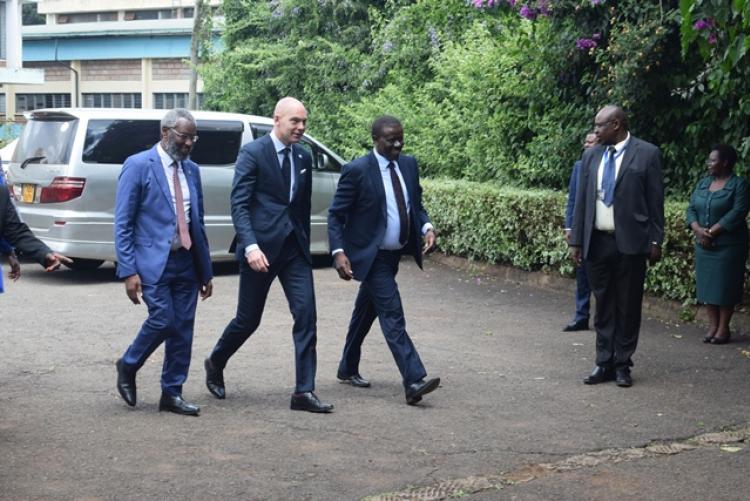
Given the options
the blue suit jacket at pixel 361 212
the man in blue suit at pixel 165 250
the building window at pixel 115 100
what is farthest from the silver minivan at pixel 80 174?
the building window at pixel 115 100

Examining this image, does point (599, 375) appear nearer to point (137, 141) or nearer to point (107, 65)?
point (137, 141)

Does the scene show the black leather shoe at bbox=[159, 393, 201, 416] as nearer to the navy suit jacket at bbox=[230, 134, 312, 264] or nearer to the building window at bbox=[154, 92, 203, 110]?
the navy suit jacket at bbox=[230, 134, 312, 264]

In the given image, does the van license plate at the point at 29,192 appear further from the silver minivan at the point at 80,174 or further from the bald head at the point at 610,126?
the bald head at the point at 610,126

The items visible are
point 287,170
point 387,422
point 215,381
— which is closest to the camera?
point 387,422

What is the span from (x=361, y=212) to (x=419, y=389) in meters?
1.29

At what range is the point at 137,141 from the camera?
49.6ft

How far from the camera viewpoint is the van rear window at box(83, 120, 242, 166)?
1488 centimetres

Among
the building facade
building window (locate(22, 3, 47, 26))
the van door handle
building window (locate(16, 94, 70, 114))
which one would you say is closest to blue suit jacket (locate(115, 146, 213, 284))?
the van door handle

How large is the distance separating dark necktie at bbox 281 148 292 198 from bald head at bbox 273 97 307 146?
0.08 meters

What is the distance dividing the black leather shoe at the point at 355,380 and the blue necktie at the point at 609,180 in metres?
2.12

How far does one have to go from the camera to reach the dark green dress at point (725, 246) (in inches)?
434

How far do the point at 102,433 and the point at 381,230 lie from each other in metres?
2.32

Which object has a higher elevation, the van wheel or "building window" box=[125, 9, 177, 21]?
"building window" box=[125, 9, 177, 21]

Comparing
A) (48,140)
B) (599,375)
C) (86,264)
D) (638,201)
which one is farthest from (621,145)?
(86,264)
